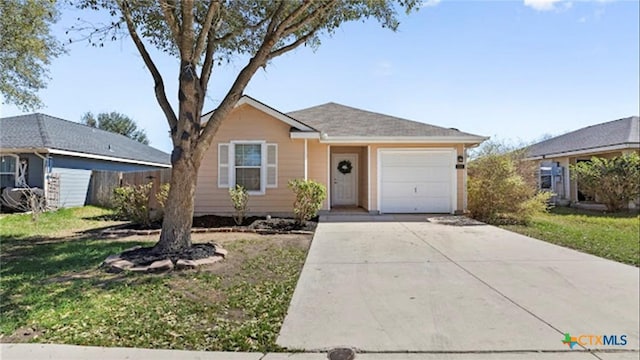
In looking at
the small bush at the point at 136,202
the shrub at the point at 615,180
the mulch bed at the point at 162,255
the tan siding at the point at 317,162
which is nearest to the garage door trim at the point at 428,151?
the tan siding at the point at 317,162

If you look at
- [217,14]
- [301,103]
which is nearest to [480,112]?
[301,103]

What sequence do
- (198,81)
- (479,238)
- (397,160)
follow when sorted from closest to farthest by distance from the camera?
(198,81)
(479,238)
(397,160)

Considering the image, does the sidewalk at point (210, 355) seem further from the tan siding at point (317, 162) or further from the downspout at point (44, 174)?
the downspout at point (44, 174)

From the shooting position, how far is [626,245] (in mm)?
8227

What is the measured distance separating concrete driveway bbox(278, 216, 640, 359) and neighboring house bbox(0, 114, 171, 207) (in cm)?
1328

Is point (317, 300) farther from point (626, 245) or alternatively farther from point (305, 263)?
point (626, 245)

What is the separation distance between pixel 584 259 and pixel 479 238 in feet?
7.84

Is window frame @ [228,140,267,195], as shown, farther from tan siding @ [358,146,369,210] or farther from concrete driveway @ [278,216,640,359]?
concrete driveway @ [278,216,640,359]

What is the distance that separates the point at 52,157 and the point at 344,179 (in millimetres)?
12107

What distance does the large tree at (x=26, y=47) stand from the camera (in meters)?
8.58

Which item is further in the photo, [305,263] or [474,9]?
[474,9]

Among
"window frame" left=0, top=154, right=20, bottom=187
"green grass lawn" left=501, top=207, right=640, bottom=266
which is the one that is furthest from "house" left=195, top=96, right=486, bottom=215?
"window frame" left=0, top=154, right=20, bottom=187

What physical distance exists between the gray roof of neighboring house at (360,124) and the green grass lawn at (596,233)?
13.9ft

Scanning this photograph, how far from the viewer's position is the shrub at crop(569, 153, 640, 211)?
14.4 meters
